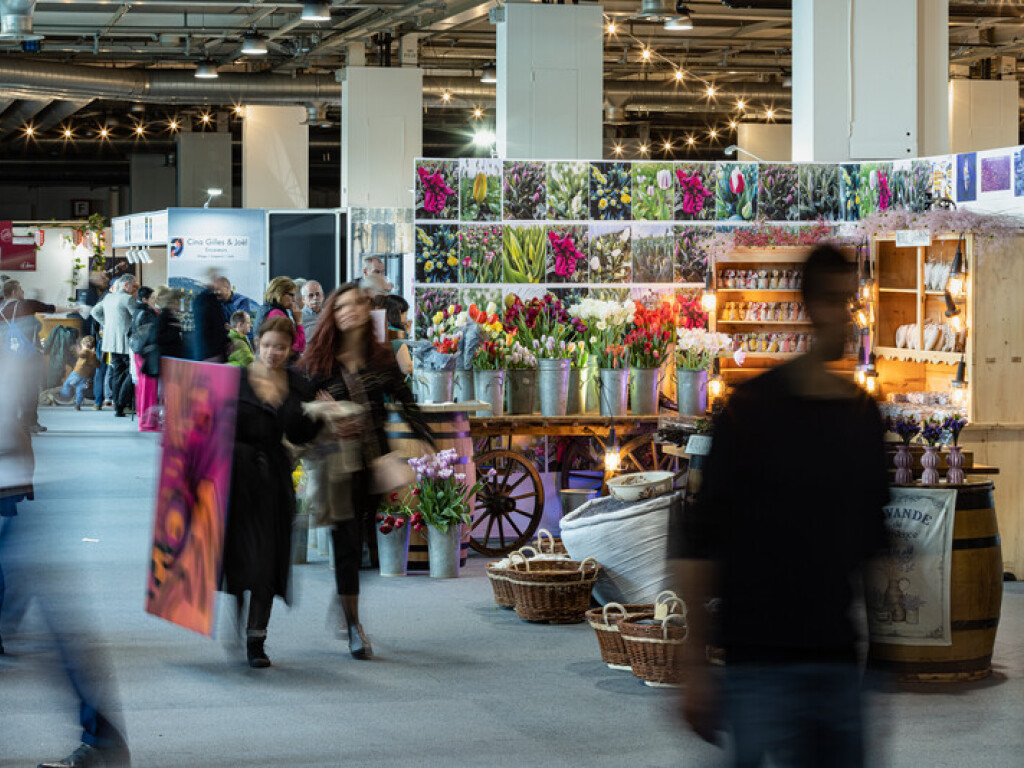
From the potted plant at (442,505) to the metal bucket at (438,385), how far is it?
61 cm

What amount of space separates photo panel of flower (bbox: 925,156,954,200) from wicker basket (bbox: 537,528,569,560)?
3.91 meters

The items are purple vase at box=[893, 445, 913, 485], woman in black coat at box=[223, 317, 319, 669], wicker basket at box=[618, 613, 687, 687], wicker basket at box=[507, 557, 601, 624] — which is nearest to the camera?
woman in black coat at box=[223, 317, 319, 669]

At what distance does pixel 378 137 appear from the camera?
58.7ft

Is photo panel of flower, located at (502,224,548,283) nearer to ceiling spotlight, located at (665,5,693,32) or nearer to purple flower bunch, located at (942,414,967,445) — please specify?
purple flower bunch, located at (942,414,967,445)

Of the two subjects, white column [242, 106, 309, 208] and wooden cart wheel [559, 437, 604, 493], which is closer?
wooden cart wheel [559, 437, 604, 493]

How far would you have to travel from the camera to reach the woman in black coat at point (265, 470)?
546cm

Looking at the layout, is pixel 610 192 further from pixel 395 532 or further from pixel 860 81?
pixel 395 532

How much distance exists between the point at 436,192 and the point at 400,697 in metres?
5.29

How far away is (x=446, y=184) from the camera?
10.2 metres

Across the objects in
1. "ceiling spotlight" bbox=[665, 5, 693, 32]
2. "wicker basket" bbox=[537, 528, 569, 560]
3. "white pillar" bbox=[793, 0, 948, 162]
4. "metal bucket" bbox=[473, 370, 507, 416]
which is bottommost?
"wicker basket" bbox=[537, 528, 569, 560]

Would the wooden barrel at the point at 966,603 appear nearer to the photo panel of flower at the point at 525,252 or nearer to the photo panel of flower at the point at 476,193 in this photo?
the photo panel of flower at the point at 525,252

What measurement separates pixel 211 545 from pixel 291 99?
15.7m

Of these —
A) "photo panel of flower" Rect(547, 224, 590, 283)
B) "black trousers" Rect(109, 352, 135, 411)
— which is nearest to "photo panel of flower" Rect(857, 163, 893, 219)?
"photo panel of flower" Rect(547, 224, 590, 283)

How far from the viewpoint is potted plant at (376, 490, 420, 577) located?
7.82 metres
